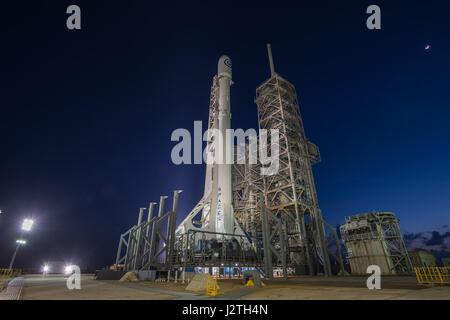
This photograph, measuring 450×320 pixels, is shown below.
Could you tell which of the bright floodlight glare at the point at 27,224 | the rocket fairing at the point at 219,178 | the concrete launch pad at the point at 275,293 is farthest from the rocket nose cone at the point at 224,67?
the concrete launch pad at the point at 275,293

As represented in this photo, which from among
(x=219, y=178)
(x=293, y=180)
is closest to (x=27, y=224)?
(x=219, y=178)

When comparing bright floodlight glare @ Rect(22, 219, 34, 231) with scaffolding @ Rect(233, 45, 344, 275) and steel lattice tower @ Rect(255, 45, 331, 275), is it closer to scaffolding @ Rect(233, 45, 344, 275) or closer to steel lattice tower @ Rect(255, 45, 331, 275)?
scaffolding @ Rect(233, 45, 344, 275)

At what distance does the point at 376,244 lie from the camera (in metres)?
26.5

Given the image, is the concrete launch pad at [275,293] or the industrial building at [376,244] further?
the industrial building at [376,244]

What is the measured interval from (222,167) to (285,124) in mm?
12005

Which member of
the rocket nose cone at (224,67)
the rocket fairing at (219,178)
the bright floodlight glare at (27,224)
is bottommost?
the bright floodlight glare at (27,224)

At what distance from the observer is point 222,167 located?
26703 mm

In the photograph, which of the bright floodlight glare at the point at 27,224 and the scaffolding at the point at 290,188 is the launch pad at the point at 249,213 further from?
→ the bright floodlight glare at the point at 27,224

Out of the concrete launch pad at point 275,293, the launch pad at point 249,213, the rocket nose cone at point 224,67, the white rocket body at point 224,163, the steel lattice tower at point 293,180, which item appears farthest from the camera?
the rocket nose cone at point 224,67

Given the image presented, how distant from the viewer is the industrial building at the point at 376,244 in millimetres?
25688

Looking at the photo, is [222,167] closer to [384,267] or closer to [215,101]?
[215,101]

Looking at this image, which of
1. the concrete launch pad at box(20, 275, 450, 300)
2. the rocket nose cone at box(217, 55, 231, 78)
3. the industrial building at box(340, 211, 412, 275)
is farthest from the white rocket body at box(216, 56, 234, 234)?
the industrial building at box(340, 211, 412, 275)

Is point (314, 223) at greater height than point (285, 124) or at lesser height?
lesser
